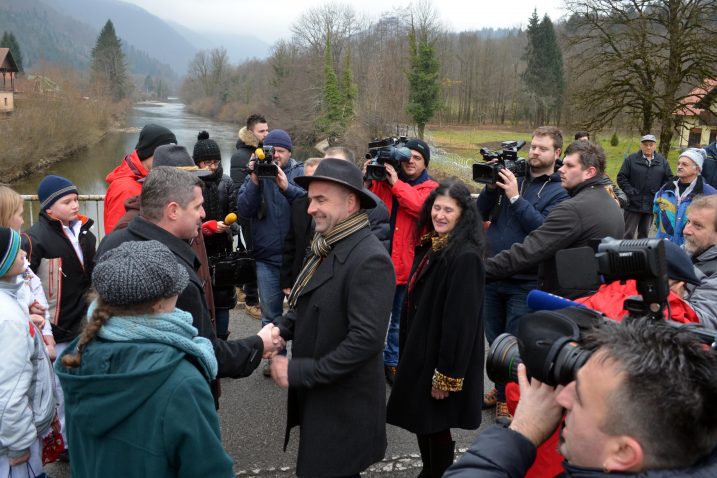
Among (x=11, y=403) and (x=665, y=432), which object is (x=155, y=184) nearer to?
(x=11, y=403)

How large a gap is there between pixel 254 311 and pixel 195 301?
330 cm

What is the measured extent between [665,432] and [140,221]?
2.12m

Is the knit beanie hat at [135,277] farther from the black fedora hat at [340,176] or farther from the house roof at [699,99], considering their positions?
the house roof at [699,99]

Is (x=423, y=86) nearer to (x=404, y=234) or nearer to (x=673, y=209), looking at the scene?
(x=673, y=209)

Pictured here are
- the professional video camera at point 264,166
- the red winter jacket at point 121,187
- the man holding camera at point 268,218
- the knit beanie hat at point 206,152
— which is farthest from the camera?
the knit beanie hat at point 206,152

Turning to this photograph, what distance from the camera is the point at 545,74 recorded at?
50.6 meters

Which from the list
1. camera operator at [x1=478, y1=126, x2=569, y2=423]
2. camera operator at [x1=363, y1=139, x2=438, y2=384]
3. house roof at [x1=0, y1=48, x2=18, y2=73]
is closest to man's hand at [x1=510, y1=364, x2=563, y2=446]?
camera operator at [x1=478, y1=126, x2=569, y2=423]

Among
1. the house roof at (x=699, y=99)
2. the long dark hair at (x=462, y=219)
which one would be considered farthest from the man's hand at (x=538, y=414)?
the house roof at (x=699, y=99)

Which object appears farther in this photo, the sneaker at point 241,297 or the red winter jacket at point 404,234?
the sneaker at point 241,297

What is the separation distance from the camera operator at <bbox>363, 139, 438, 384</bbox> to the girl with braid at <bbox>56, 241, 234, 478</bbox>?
245 cm

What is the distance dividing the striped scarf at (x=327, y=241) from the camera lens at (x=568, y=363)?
1285 millimetres

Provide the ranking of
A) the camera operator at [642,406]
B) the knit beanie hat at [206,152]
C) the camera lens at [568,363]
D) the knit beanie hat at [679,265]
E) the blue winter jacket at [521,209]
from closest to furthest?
1. the camera operator at [642,406]
2. the camera lens at [568,363]
3. the knit beanie hat at [679,265]
4. the blue winter jacket at [521,209]
5. the knit beanie hat at [206,152]

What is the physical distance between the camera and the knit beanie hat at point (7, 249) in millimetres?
2245

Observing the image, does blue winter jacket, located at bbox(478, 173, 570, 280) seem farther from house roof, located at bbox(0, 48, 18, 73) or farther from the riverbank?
house roof, located at bbox(0, 48, 18, 73)
